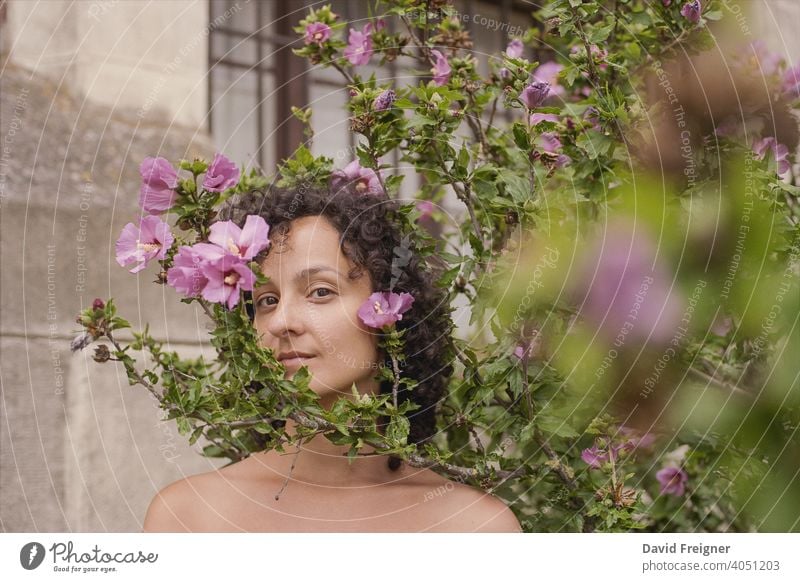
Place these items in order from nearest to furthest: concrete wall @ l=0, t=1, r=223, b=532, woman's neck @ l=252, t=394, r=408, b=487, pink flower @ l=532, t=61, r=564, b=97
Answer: woman's neck @ l=252, t=394, r=408, b=487 → pink flower @ l=532, t=61, r=564, b=97 → concrete wall @ l=0, t=1, r=223, b=532

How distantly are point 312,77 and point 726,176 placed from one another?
94cm

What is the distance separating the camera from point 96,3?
1.49 metres

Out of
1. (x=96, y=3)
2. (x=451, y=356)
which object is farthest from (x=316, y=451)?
(x=96, y=3)

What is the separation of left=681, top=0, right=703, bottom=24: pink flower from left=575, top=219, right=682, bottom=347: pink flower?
0.78ft

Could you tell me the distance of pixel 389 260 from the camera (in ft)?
3.44

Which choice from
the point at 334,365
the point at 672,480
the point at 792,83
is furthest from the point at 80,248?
the point at 792,83

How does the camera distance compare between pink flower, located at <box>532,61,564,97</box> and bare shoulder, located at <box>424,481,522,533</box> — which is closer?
bare shoulder, located at <box>424,481,522,533</box>

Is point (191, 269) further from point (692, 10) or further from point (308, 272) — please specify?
point (692, 10)

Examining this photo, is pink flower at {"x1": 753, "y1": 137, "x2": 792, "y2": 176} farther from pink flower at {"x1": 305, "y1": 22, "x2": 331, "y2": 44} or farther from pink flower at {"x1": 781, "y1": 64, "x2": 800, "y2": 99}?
pink flower at {"x1": 305, "y1": 22, "x2": 331, "y2": 44}

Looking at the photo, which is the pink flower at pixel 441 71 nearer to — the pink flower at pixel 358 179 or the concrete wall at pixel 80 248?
the pink flower at pixel 358 179

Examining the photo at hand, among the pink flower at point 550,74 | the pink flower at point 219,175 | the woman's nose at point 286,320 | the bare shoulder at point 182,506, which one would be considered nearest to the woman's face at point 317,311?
the woman's nose at point 286,320

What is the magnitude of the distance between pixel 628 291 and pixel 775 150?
25 cm

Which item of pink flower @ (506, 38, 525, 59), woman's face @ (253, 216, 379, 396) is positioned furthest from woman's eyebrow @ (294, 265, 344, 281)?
pink flower @ (506, 38, 525, 59)

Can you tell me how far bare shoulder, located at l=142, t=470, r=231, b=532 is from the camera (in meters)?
1.05
